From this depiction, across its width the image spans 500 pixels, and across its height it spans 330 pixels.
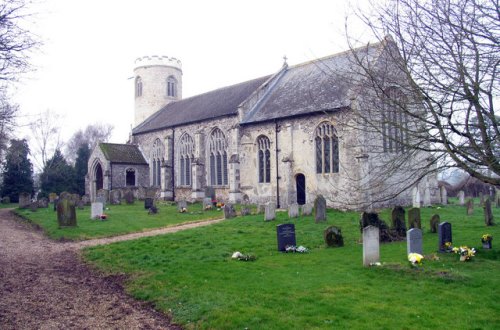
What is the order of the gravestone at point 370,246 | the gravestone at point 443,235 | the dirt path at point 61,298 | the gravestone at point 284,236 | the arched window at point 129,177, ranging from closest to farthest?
the dirt path at point 61,298 < the gravestone at point 370,246 < the gravestone at point 443,235 < the gravestone at point 284,236 < the arched window at point 129,177

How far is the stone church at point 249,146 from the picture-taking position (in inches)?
891

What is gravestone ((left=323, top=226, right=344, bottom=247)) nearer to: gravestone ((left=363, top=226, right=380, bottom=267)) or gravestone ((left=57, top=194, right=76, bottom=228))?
gravestone ((left=363, top=226, right=380, bottom=267))

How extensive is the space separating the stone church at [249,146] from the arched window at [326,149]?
55mm

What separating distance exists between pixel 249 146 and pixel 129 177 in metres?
13.8

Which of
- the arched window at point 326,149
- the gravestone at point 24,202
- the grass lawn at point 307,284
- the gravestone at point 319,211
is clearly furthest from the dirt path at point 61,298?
the gravestone at point 24,202

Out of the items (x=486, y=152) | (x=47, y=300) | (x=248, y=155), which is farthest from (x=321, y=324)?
(x=248, y=155)

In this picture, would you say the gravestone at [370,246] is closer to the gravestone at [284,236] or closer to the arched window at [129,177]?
the gravestone at [284,236]

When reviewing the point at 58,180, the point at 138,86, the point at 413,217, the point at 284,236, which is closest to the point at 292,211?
the point at 413,217

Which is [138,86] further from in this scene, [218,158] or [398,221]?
[398,221]

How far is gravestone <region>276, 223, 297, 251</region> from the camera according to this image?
37.4ft

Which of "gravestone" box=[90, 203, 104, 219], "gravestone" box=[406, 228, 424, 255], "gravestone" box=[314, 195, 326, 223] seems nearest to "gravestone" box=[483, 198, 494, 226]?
"gravestone" box=[314, 195, 326, 223]

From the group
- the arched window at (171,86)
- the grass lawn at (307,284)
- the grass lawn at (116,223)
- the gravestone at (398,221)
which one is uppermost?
the arched window at (171,86)

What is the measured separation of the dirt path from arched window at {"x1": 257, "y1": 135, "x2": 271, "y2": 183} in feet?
49.7

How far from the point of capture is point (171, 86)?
141 ft
